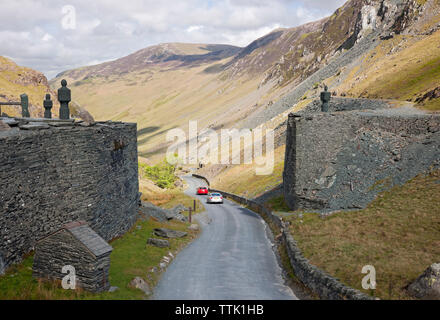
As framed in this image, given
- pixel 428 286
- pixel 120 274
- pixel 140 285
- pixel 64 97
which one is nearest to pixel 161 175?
pixel 64 97

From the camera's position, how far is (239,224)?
35000 millimetres

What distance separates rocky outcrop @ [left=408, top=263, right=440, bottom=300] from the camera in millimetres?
12634

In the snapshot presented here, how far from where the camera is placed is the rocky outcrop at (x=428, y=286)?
1263 cm

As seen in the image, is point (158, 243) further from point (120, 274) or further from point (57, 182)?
point (57, 182)

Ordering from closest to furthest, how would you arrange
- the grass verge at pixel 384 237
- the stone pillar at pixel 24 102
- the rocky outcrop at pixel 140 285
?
the grass verge at pixel 384 237, the rocky outcrop at pixel 140 285, the stone pillar at pixel 24 102

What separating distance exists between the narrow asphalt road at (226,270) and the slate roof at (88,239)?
3.23m

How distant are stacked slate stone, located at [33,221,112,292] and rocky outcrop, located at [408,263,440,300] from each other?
35.6 ft

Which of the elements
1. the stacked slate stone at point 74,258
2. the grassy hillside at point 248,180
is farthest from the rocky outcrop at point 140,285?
the grassy hillside at point 248,180

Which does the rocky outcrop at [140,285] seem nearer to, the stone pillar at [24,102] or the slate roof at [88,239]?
the slate roof at [88,239]

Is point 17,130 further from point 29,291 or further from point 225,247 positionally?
point 225,247

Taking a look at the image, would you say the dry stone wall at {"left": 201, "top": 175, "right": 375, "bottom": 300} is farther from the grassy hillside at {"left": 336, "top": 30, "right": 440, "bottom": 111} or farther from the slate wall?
the grassy hillside at {"left": 336, "top": 30, "right": 440, "bottom": 111}

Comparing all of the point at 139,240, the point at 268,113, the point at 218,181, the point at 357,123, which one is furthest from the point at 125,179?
the point at 268,113

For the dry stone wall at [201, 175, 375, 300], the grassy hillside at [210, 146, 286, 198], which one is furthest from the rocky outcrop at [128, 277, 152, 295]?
the grassy hillside at [210, 146, 286, 198]
